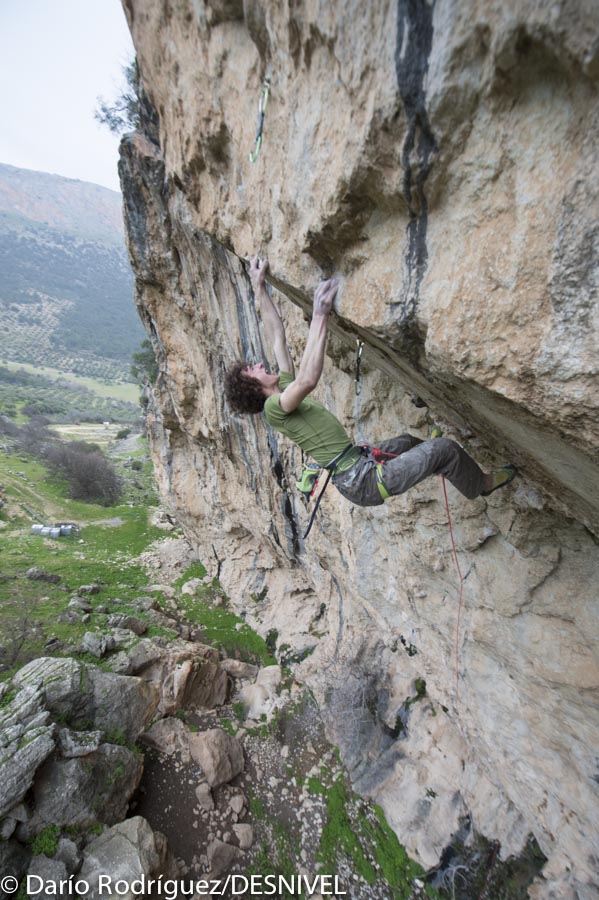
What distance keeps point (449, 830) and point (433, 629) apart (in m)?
3.01

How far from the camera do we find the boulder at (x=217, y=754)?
7254mm

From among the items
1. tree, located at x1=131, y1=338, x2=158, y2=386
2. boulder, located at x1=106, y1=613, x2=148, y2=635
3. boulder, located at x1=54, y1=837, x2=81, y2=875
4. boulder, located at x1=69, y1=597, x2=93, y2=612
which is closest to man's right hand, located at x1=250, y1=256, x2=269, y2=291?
boulder, located at x1=54, y1=837, x2=81, y2=875

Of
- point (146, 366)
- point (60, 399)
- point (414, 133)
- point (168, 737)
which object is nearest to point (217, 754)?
point (168, 737)

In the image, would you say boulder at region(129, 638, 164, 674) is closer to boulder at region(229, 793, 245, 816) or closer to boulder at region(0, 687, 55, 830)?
boulder at region(0, 687, 55, 830)

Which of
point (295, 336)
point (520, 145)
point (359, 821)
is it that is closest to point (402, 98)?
point (520, 145)

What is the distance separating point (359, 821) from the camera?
22.0 ft

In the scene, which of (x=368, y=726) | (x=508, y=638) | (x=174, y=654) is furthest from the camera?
(x=174, y=654)

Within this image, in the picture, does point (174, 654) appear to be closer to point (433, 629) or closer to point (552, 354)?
point (433, 629)

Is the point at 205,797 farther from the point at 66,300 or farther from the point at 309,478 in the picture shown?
the point at 66,300

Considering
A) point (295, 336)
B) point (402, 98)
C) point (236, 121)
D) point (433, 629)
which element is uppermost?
point (236, 121)

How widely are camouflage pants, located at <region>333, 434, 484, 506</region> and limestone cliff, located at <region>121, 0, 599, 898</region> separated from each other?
27 centimetres

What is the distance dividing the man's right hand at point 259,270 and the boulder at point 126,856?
7.38 metres

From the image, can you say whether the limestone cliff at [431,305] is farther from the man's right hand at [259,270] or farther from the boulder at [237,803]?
the boulder at [237,803]

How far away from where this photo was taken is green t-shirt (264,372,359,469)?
11.4 ft
